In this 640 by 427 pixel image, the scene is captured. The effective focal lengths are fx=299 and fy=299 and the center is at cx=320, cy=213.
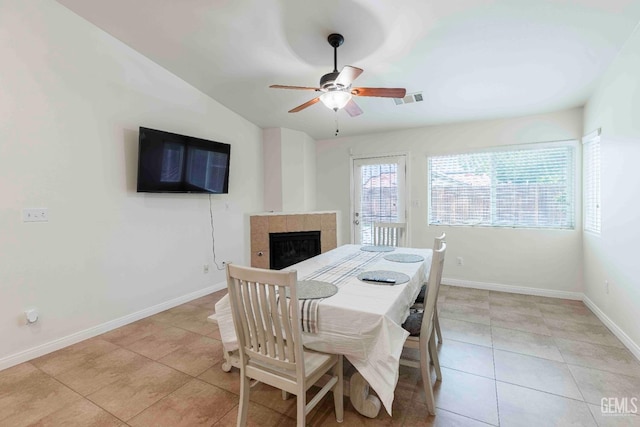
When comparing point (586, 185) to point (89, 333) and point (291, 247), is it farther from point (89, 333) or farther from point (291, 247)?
point (89, 333)

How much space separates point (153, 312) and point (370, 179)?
360 cm

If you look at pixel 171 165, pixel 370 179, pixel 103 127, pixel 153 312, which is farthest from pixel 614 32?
pixel 153 312

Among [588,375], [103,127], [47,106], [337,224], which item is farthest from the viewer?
[337,224]

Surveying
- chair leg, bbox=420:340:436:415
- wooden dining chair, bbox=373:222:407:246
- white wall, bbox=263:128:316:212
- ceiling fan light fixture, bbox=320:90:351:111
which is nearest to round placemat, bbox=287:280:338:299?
chair leg, bbox=420:340:436:415

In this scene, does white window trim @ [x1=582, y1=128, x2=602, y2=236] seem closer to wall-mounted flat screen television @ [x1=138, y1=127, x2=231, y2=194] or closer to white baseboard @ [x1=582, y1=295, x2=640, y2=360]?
white baseboard @ [x1=582, y1=295, x2=640, y2=360]

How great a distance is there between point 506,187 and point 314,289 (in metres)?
3.57

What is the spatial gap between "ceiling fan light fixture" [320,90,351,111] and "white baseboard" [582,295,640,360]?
3031mm

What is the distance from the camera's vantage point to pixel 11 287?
2.41 metres

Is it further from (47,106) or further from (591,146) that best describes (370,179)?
(47,106)

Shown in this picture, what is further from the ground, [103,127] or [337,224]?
[103,127]

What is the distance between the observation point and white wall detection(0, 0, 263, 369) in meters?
2.42

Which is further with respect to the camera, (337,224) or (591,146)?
(337,224)

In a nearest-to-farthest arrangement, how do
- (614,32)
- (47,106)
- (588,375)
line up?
(588,375)
(614,32)
(47,106)

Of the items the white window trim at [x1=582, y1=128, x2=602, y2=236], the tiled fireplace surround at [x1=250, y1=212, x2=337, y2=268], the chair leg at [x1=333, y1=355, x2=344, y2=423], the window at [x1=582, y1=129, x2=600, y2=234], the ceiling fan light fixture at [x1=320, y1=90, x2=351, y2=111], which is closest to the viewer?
the chair leg at [x1=333, y1=355, x2=344, y2=423]
